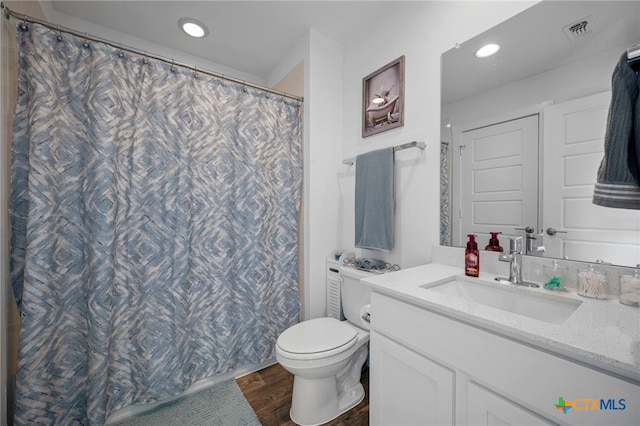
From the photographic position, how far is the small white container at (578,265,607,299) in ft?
2.76

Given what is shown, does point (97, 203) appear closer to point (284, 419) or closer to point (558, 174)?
point (284, 419)

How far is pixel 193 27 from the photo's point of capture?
1.82 m

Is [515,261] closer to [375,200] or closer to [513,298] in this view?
[513,298]

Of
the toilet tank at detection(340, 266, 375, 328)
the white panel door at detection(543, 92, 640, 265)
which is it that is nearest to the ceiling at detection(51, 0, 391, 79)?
the white panel door at detection(543, 92, 640, 265)

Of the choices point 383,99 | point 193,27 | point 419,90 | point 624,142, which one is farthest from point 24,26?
point 624,142

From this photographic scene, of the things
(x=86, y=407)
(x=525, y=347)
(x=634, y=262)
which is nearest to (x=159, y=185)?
(x=86, y=407)

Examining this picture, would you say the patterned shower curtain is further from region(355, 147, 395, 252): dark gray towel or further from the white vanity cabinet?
the white vanity cabinet

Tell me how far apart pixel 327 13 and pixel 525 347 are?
2.05m

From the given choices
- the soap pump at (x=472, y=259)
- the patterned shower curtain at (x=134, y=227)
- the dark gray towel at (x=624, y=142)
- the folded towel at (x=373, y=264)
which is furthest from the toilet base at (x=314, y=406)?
the dark gray towel at (x=624, y=142)

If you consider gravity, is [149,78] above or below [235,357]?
above

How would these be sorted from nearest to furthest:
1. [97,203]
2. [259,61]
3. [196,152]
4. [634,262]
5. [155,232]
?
[634,262] < [97,203] < [155,232] < [196,152] < [259,61]

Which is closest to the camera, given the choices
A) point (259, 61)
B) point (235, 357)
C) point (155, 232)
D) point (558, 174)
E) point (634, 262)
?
point (634, 262)

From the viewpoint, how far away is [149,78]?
1430 millimetres

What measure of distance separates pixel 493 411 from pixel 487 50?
4.81 ft
